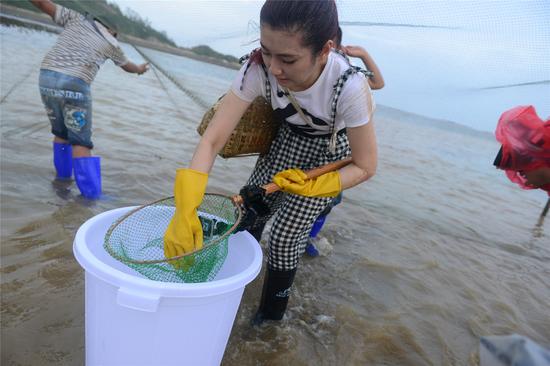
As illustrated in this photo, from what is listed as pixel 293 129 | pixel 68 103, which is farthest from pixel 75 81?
pixel 293 129

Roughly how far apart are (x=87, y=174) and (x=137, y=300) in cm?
248

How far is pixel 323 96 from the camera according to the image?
1780 mm

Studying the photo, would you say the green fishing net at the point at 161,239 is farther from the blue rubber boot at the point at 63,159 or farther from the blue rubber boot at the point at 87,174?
the blue rubber boot at the point at 63,159

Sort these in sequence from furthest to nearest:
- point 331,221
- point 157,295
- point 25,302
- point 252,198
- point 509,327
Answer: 1. point 331,221
2. point 509,327
3. point 25,302
4. point 252,198
5. point 157,295

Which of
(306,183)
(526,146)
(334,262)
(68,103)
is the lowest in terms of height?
(334,262)

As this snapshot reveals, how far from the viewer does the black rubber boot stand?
2.09m

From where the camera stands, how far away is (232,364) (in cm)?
192

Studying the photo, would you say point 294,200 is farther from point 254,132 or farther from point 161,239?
point 161,239

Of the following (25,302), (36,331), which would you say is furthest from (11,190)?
(36,331)

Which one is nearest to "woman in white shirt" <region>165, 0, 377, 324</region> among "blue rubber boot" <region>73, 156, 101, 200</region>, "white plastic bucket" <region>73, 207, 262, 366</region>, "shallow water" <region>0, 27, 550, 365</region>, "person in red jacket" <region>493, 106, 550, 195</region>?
"white plastic bucket" <region>73, 207, 262, 366</region>

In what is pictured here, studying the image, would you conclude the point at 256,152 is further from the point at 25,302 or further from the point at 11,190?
the point at 11,190

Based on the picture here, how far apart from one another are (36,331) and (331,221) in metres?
2.82

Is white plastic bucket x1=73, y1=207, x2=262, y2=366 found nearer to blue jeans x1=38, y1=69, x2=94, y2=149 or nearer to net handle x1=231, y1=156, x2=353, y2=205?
net handle x1=231, y1=156, x2=353, y2=205

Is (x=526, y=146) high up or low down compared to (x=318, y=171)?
up
